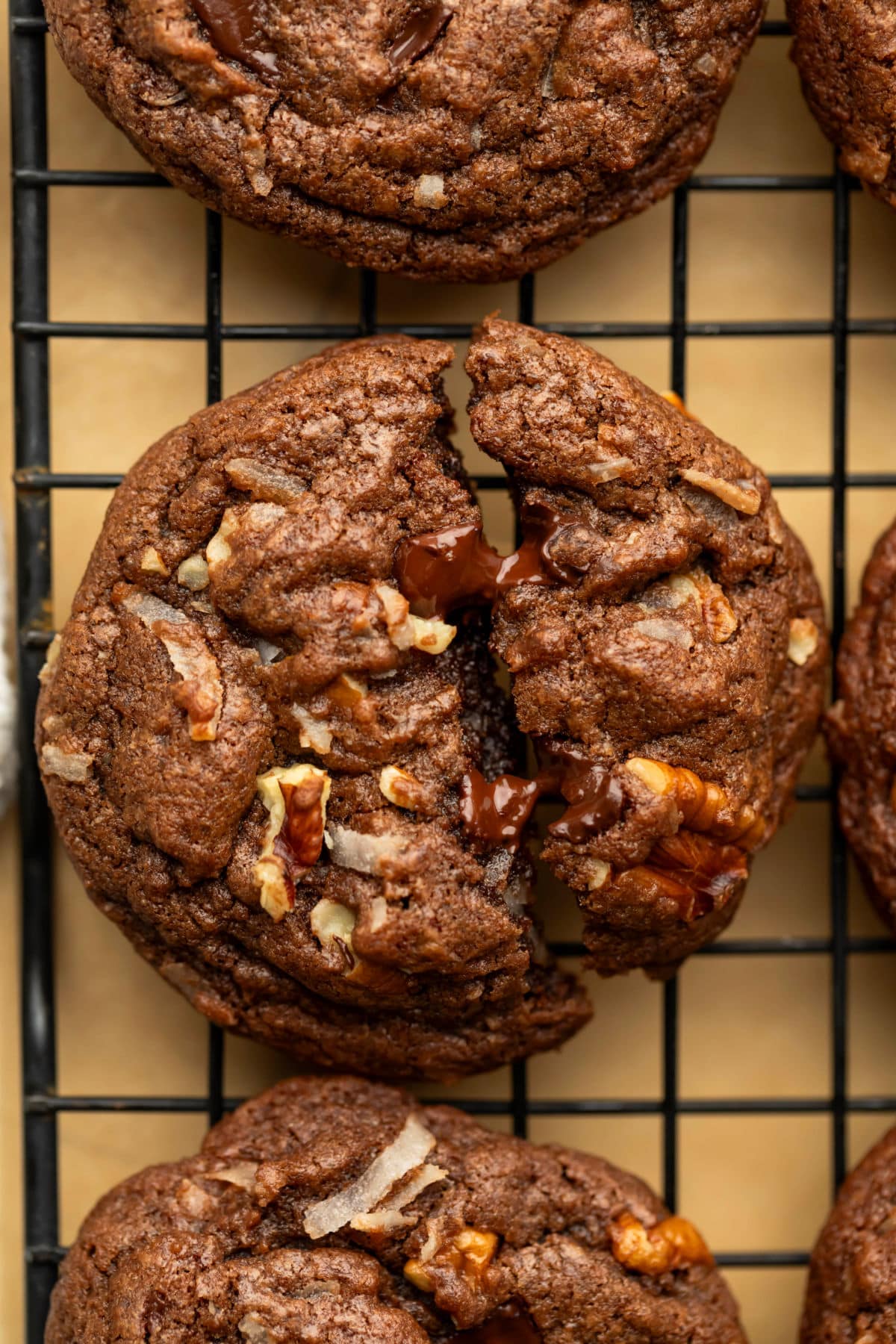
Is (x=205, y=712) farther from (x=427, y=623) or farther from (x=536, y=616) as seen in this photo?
(x=536, y=616)

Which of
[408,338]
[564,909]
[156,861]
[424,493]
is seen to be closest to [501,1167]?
[564,909]

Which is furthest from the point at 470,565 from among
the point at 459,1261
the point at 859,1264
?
the point at 859,1264

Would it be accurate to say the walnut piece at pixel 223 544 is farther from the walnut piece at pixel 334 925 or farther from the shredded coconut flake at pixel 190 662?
the walnut piece at pixel 334 925

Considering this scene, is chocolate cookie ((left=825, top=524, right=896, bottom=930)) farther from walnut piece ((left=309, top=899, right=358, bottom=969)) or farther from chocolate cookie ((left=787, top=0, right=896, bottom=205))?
walnut piece ((left=309, top=899, right=358, bottom=969))

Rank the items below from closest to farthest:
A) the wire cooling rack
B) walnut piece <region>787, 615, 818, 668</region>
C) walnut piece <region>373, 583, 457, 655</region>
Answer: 1. walnut piece <region>373, 583, 457, 655</region>
2. walnut piece <region>787, 615, 818, 668</region>
3. the wire cooling rack

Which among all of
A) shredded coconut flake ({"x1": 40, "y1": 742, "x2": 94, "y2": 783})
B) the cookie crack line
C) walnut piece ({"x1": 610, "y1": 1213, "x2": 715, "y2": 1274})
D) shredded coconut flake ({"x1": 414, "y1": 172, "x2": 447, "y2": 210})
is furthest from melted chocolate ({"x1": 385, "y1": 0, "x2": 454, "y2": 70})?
walnut piece ({"x1": 610, "y1": 1213, "x2": 715, "y2": 1274})

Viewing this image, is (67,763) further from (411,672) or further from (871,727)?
(871,727)

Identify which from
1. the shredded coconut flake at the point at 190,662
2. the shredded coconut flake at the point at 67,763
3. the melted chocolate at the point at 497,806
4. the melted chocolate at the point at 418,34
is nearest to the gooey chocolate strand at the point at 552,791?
the melted chocolate at the point at 497,806
